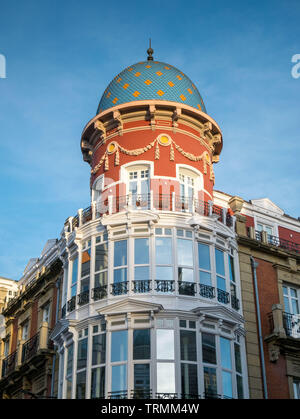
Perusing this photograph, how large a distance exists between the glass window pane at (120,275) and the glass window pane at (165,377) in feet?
12.7

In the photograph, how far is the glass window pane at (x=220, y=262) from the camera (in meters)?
29.7

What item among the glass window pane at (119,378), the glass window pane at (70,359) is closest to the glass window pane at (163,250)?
the glass window pane at (119,378)

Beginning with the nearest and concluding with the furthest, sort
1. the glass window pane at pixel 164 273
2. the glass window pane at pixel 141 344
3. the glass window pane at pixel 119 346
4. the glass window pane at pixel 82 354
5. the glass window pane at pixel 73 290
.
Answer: the glass window pane at pixel 141 344, the glass window pane at pixel 119 346, the glass window pane at pixel 82 354, the glass window pane at pixel 164 273, the glass window pane at pixel 73 290

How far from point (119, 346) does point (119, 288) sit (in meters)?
2.41

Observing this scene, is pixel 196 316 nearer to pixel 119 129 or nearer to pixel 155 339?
pixel 155 339

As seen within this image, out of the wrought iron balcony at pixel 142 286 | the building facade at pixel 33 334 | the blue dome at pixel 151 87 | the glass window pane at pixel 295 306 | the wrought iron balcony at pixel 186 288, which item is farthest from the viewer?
the blue dome at pixel 151 87

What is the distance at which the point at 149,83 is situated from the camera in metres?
33.6

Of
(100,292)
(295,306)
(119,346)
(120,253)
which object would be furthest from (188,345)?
(295,306)

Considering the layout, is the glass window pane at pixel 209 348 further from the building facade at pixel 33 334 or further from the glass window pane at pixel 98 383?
the building facade at pixel 33 334

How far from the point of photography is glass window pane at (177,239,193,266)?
28.8 meters

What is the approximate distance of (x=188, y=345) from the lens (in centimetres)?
2702

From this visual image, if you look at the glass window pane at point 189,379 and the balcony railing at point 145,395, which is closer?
the balcony railing at point 145,395

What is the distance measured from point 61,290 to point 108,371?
8141mm

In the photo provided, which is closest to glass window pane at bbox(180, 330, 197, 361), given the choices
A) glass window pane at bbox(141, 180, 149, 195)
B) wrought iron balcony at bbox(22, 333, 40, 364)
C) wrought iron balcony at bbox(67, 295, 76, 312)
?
wrought iron balcony at bbox(67, 295, 76, 312)
